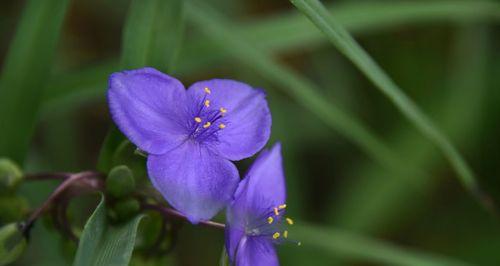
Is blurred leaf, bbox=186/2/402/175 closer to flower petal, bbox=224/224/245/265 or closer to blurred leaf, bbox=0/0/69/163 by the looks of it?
blurred leaf, bbox=0/0/69/163

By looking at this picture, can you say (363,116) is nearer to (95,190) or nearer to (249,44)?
(249,44)

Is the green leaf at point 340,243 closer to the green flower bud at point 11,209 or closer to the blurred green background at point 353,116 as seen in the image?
the blurred green background at point 353,116

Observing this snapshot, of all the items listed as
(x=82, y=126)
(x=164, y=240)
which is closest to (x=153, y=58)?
(x=164, y=240)

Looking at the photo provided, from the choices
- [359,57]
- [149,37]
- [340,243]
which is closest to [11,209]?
[149,37]

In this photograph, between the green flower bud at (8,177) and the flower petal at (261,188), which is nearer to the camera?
the flower petal at (261,188)

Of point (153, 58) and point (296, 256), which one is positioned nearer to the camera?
point (153, 58)

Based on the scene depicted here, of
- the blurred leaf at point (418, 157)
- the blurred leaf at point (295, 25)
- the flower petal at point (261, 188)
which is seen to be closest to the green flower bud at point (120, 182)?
the flower petal at point (261, 188)
